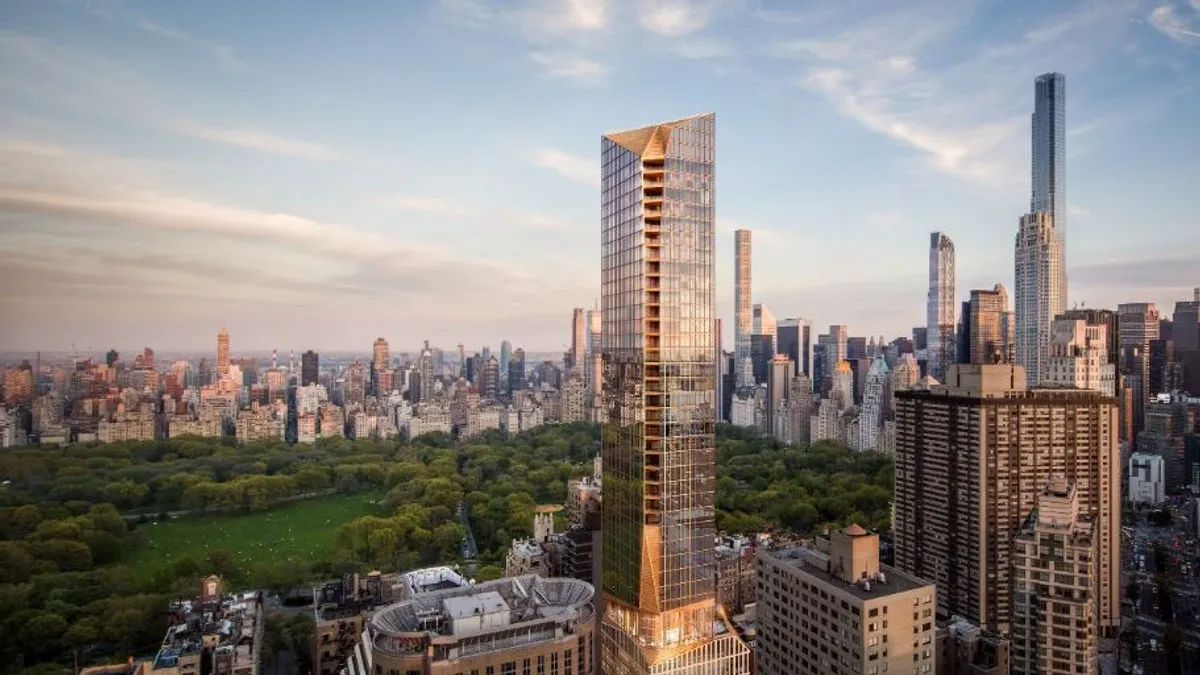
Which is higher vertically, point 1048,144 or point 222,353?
point 1048,144

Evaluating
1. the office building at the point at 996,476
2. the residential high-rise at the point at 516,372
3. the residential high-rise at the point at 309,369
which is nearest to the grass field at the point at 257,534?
the residential high-rise at the point at 309,369

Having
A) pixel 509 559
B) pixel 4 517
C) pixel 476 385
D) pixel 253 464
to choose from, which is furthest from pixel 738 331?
pixel 4 517

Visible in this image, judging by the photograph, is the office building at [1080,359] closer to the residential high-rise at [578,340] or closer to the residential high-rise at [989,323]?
the residential high-rise at [989,323]

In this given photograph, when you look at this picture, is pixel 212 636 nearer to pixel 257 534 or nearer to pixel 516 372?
pixel 257 534

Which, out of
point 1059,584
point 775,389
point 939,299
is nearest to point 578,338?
point 775,389

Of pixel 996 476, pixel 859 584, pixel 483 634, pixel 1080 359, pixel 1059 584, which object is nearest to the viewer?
pixel 483 634

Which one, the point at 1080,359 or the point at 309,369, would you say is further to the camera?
the point at 309,369
